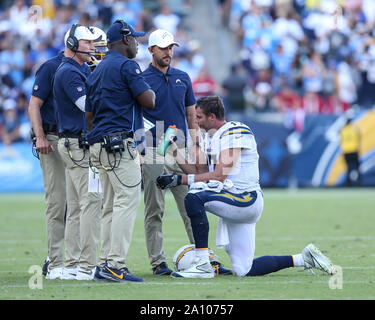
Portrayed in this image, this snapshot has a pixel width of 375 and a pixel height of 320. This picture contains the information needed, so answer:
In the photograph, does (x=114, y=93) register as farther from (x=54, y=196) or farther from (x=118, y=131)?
(x=54, y=196)

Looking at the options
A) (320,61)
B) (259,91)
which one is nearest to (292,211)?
(259,91)

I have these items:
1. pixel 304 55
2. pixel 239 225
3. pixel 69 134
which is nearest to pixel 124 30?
pixel 69 134

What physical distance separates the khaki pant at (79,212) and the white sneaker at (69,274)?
0.07m

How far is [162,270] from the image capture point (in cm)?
809

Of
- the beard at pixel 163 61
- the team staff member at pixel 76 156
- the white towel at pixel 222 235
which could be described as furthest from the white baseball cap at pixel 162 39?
the white towel at pixel 222 235

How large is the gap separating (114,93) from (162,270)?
1.89 m

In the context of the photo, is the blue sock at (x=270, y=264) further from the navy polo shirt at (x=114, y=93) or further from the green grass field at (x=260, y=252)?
the navy polo shirt at (x=114, y=93)

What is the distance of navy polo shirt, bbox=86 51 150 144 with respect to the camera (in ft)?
24.0

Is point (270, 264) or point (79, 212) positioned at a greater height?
point (79, 212)

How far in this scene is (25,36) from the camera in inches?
906

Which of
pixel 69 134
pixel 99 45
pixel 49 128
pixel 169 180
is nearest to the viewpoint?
pixel 169 180

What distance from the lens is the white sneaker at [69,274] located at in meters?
7.78

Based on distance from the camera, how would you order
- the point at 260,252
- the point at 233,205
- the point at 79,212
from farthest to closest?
1. the point at 260,252
2. the point at 79,212
3. the point at 233,205

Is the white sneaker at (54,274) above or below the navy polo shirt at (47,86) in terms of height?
below
